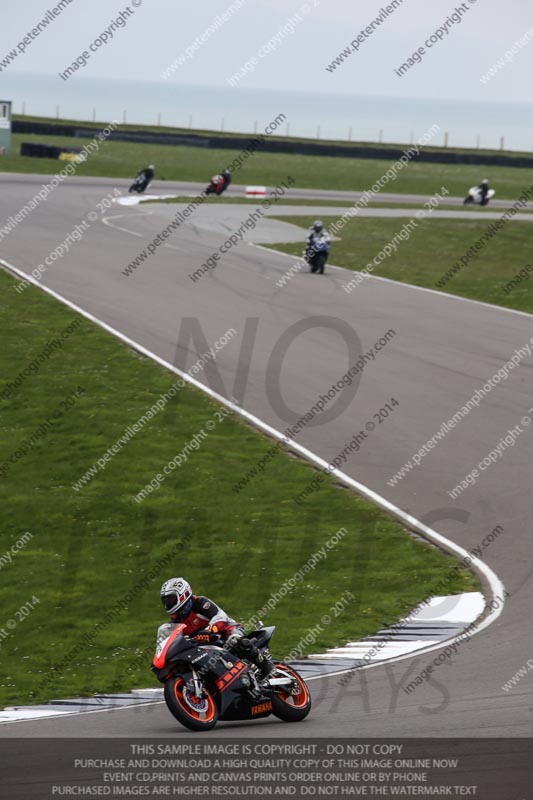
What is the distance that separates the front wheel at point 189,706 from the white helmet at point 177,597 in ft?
1.98

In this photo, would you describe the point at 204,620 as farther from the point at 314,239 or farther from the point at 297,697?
the point at 314,239

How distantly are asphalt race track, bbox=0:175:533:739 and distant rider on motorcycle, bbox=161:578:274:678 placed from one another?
53cm

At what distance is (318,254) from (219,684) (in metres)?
24.9

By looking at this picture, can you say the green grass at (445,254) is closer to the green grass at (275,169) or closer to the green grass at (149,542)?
the green grass at (149,542)

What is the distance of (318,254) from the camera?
3353cm

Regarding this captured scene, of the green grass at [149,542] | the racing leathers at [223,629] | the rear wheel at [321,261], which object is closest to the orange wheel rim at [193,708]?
the racing leathers at [223,629]

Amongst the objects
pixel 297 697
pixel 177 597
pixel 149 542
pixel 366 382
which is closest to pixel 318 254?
pixel 366 382

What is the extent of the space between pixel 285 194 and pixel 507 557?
43.1 meters

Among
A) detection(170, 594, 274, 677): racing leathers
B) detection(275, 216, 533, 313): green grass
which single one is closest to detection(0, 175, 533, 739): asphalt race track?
detection(170, 594, 274, 677): racing leathers

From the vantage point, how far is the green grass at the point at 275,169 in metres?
61.6

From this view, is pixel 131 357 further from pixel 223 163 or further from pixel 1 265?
pixel 223 163

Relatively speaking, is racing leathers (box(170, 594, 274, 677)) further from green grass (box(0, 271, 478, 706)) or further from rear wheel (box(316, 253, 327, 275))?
rear wheel (box(316, 253, 327, 275))

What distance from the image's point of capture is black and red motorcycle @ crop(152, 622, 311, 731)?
367 inches
